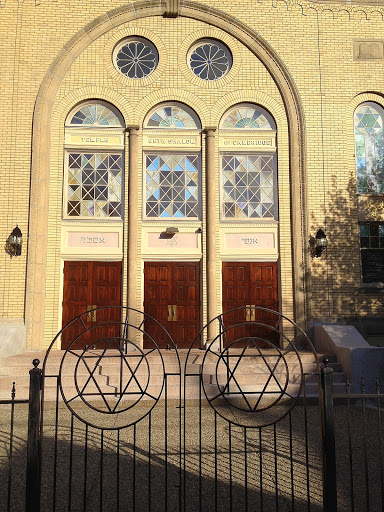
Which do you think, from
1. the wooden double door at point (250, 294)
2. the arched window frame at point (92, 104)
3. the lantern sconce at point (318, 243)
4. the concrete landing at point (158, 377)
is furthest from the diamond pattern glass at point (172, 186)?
the concrete landing at point (158, 377)

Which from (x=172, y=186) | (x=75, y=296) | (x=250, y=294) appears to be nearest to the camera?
(x=75, y=296)

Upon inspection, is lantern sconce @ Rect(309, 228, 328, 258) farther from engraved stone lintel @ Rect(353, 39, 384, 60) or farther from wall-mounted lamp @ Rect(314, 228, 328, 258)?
engraved stone lintel @ Rect(353, 39, 384, 60)

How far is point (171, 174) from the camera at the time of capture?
40.6ft

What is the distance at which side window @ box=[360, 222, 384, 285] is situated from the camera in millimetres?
12180

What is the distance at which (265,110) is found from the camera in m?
12.8

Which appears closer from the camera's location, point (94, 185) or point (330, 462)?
point (330, 462)

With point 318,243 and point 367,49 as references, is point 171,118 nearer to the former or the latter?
point 318,243

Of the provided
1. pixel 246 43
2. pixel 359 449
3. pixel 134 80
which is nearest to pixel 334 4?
pixel 246 43

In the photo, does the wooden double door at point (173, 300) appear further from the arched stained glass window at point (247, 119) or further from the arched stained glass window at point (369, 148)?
the arched stained glass window at point (369, 148)

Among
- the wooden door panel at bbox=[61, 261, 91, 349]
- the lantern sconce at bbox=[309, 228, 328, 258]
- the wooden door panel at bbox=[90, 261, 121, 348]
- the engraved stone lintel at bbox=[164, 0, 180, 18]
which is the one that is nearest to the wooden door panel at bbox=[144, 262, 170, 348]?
the wooden door panel at bbox=[90, 261, 121, 348]

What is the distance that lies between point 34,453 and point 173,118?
10805 millimetres

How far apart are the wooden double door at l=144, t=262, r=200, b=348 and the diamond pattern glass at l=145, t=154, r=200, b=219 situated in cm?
158

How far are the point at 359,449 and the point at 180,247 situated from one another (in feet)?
24.7

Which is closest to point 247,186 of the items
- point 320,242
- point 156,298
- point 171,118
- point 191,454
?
point 320,242
